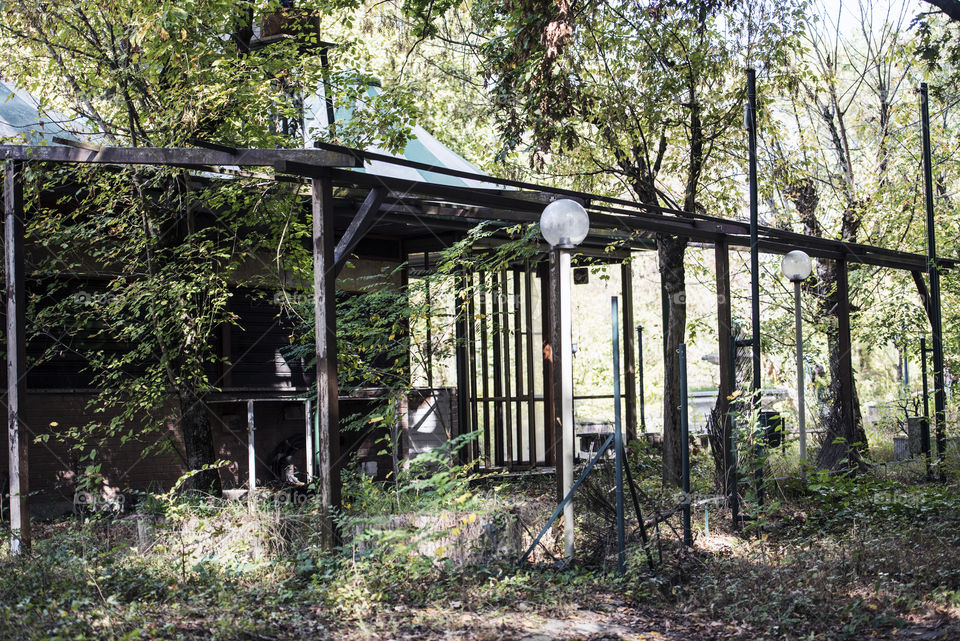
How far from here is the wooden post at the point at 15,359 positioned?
22.8ft

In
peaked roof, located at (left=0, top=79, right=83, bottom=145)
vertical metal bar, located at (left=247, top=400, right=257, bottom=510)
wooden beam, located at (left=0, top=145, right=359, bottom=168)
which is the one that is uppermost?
peaked roof, located at (left=0, top=79, right=83, bottom=145)

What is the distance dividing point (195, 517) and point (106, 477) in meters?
4.51

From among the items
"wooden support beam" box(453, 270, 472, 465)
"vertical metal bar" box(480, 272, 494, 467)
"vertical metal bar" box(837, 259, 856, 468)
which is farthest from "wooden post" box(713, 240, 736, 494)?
"wooden support beam" box(453, 270, 472, 465)

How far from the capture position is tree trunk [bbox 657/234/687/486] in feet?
36.6

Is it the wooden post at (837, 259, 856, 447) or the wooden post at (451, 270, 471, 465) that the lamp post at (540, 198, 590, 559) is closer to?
the wooden post at (451, 270, 471, 465)

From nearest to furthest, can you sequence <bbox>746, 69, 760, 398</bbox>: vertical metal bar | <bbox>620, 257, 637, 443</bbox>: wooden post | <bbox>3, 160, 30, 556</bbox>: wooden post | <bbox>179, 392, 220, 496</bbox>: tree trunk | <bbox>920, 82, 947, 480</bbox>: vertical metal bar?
1. <bbox>3, 160, 30, 556</bbox>: wooden post
2. <bbox>746, 69, 760, 398</bbox>: vertical metal bar
3. <bbox>179, 392, 220, 496</bbox>: tree trunk
4. <bbox>920, 82, 947, 480</bbox>: vertical metal bar
5. <bbox>620, 257, 637, 443</bbox>: wooden post

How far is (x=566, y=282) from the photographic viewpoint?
23.6ft

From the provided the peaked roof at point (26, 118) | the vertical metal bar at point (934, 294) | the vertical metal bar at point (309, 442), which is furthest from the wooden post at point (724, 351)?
the peaked roof at point (26, 118)

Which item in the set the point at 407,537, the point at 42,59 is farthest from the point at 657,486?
the point at 42,59

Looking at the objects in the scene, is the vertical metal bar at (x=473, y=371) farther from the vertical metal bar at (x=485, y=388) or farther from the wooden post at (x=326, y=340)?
the wooden post at (x=326, y=340)

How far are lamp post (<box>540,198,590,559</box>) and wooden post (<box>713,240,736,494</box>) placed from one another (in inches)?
108

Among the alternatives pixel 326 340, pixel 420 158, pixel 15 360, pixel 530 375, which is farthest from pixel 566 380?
pixel 420 158

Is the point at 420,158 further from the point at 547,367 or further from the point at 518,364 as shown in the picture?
the point at 547,367

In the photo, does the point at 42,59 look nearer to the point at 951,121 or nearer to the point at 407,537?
the point at 407,537
